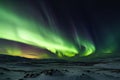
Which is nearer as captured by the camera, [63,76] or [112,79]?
[63,76]

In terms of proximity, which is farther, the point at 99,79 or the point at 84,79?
the point at 99,79

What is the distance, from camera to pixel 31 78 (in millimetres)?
38344

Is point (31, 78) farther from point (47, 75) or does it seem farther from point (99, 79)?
point (99, 79)

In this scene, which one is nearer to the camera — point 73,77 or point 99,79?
point 73,77

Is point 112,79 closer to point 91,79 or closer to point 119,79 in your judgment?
point 119,79

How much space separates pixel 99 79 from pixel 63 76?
222 inches

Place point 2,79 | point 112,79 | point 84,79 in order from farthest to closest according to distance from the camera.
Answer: point 112,79, point 2,79, point 84,79

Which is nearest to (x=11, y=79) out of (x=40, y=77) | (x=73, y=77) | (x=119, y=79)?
(x=40, y=77)

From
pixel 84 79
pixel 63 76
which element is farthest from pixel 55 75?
pixel 84 79

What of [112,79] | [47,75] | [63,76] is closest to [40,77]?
A: [47,75]

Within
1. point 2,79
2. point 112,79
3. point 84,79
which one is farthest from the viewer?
point 112,79

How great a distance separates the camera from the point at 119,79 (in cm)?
4266

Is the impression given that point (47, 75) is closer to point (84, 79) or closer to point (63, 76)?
point (63, 76)

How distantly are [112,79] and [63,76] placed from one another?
331 inches
